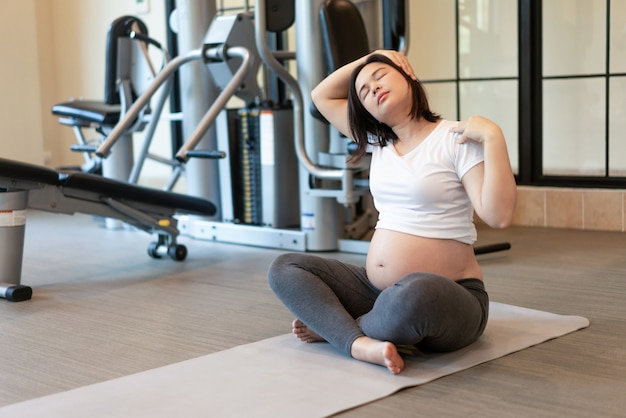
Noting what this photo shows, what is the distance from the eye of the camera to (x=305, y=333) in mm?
2234

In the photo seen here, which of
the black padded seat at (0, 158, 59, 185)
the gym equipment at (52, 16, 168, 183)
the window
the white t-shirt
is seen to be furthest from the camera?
the gym equipment at (52, 16, 168, 183)

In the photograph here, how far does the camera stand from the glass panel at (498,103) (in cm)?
451

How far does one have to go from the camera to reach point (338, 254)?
12.4ft

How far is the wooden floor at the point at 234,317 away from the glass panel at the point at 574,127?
15.5 inches

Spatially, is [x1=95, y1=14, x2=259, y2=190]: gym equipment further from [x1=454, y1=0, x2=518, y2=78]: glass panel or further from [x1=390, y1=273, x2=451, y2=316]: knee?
[x1=390, y1=273, x2=451, y2=316]: knee

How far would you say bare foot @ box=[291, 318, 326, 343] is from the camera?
7.31 feet

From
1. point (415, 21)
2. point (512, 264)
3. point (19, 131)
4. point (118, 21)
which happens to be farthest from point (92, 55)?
point (512, 264)

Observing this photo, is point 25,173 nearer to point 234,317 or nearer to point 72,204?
point 72,204

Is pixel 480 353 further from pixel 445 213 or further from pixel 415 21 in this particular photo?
pixel 415 21

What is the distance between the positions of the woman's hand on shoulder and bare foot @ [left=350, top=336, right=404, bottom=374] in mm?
507

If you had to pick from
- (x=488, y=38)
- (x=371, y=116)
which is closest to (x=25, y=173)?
(x=371, y=116)

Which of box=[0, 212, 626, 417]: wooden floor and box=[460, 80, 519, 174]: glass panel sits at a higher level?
box=[460, 80, 519, 174]: glass panel

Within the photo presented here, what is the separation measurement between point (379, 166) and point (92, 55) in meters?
4.63

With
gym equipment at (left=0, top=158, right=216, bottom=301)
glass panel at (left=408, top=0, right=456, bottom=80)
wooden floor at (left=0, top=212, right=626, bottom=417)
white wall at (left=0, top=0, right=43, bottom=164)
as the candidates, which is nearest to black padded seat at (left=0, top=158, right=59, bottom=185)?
gym equipment at (left=0, top=158, right=216, bottom=301)
